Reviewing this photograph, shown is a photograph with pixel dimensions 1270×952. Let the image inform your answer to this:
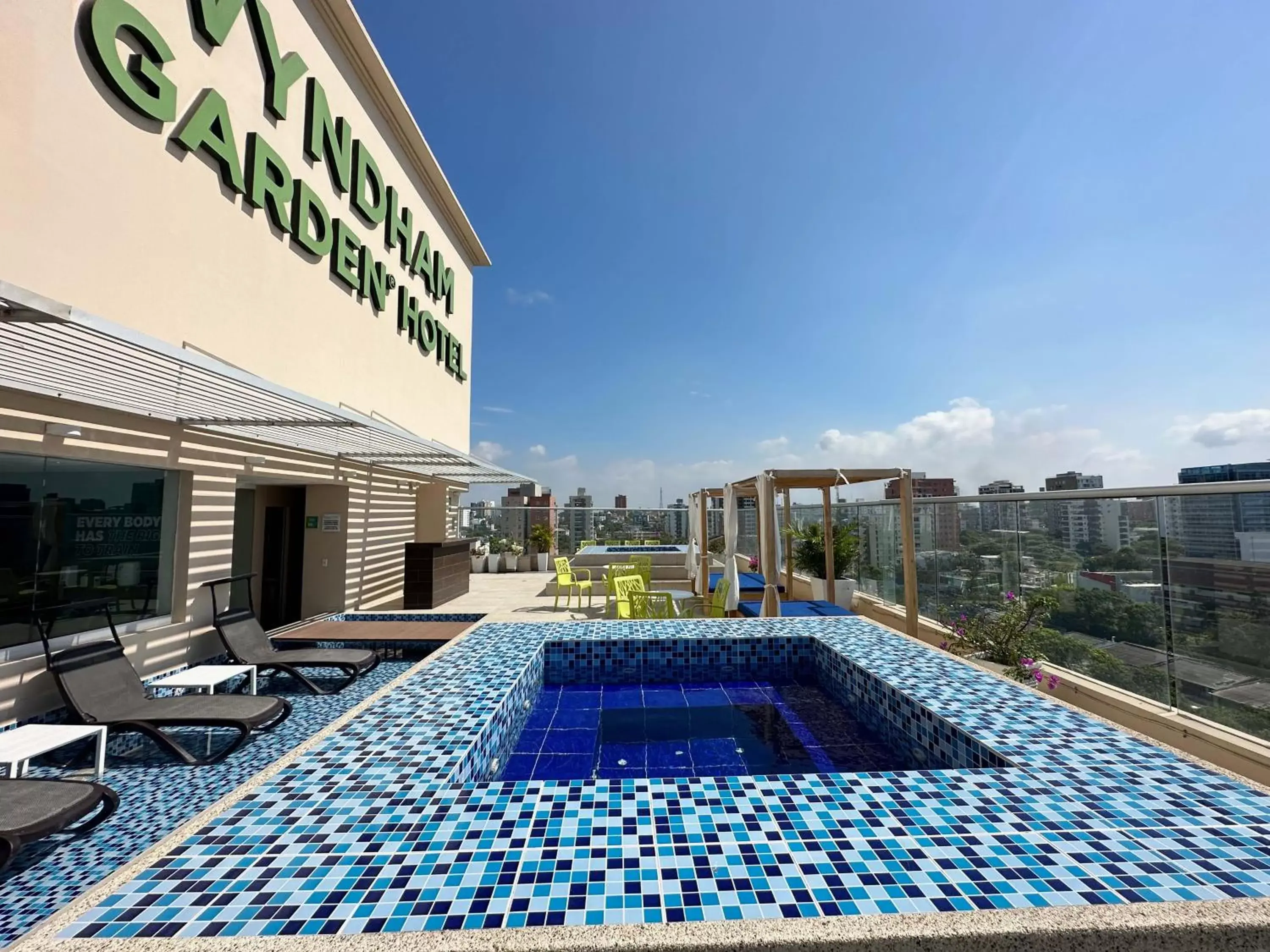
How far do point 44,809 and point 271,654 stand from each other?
3.18m

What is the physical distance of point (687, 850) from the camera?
1.68 m

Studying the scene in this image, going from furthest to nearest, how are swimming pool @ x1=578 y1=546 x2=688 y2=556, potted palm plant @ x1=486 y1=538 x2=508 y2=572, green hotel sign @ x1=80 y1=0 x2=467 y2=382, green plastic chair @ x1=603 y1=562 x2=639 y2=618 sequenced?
potted palm plant @ x1=486 y1=538 x2=508 y2=572, swimming pool @ x1=578 y1=546 x2=688 y2=556, green plastic chair @ x1=603 y1=562 x2=639 y2=618, green hotel sign @ x1=80 y1=0 x2=467 y2=382

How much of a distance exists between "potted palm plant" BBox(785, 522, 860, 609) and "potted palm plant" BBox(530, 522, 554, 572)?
8.64m

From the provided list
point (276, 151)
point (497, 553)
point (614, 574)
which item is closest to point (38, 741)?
point (276, 151)

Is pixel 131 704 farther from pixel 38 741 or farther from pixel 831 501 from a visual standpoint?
pixel 831 501

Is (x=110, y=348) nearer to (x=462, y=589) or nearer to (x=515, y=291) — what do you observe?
(x=462, y=589)

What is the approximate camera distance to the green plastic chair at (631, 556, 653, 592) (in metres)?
9.81

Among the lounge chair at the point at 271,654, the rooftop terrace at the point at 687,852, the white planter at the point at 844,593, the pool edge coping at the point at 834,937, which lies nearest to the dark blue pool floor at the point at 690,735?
the rooftop terrace at the point at 687,852

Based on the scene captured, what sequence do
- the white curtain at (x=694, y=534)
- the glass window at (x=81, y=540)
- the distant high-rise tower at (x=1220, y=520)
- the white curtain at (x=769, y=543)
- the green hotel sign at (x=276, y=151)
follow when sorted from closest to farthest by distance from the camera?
the distant high-rise tower at (x=1220, y=520) < the glass window at (x=81, y=540) < the green hotel sign at (x=276, y=151) < the white curtain at (x=769, y=543) < the white curtain at (x=694, y=534)

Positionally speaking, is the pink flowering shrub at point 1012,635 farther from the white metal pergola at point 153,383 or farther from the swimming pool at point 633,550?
the swimming pool at point 633,550

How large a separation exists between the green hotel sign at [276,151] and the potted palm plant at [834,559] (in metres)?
8.57

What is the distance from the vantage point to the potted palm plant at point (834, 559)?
969 cm

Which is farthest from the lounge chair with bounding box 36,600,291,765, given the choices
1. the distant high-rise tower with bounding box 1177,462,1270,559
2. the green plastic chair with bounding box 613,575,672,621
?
the distant high-rise tower with bounding box 1177,462,1270,559

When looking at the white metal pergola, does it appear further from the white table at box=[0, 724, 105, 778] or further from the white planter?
the white planter
